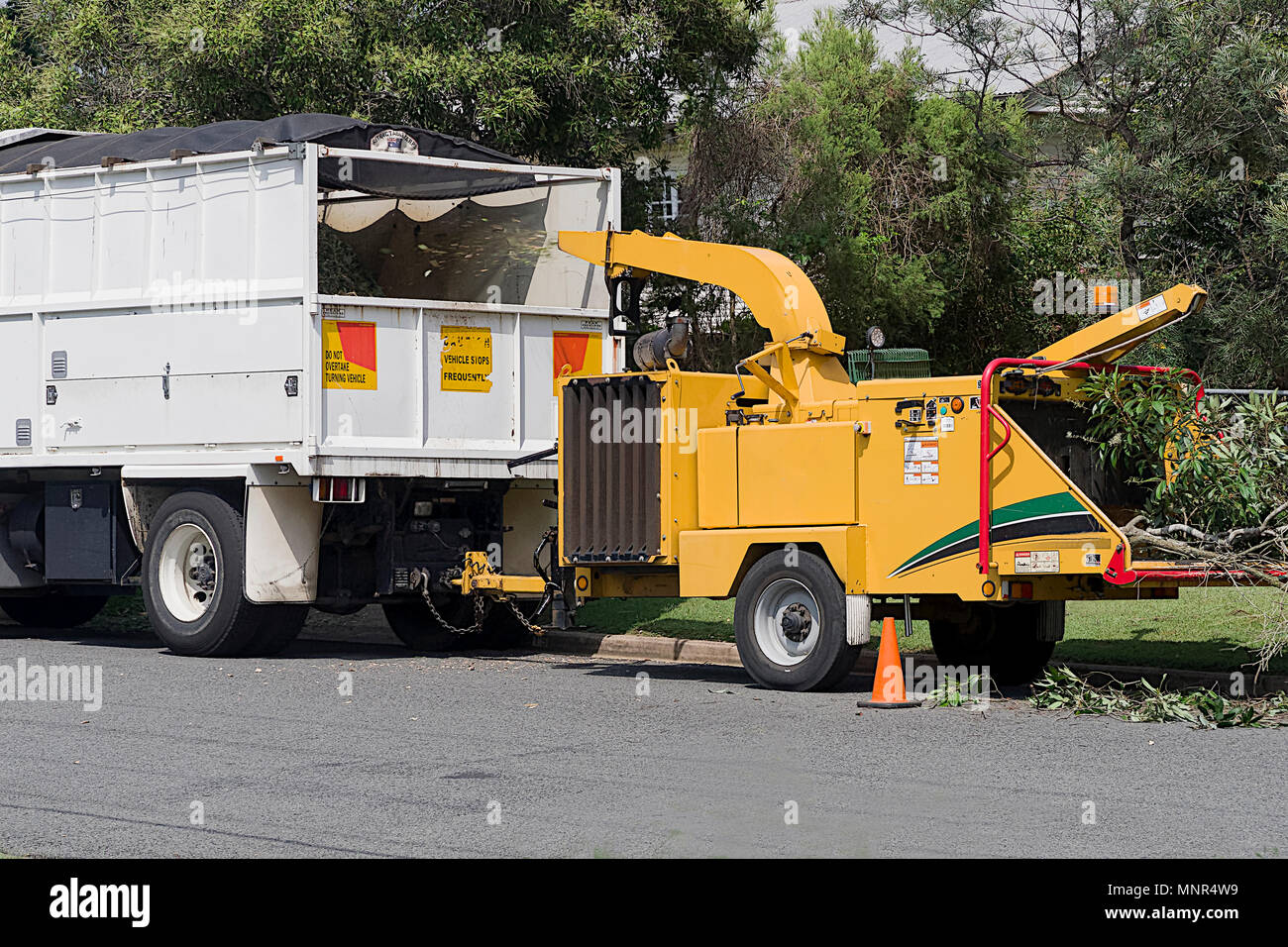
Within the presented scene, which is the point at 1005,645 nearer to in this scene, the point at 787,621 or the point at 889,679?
the point at 787,621

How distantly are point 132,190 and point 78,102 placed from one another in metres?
7.99

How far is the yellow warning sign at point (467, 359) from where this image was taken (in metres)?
14.5

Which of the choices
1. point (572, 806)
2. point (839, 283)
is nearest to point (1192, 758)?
point (572, 806)

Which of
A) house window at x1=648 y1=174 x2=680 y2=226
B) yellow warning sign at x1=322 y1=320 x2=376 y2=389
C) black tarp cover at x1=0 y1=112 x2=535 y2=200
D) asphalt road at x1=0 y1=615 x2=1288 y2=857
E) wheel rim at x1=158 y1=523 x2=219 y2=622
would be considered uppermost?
house window at x1=648 y1=174 x2=680 y2=226

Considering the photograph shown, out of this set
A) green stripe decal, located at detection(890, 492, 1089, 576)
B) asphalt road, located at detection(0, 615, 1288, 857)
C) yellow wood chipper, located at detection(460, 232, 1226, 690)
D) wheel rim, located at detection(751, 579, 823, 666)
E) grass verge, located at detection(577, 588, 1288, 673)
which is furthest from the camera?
grass verge, located at detection(577, 588, 1288, 673)

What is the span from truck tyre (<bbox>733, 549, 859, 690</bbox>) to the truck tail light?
3371mm

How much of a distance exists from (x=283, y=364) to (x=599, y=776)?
6.14 metres

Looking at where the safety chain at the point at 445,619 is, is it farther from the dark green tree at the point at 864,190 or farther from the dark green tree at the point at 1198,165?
the dark green tree at the point at 1198,165

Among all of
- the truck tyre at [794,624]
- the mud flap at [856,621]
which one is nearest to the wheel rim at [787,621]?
the truck tyre at [794,624]

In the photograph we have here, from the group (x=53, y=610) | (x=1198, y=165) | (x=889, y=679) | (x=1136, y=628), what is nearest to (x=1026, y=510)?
(x=889, y=679)

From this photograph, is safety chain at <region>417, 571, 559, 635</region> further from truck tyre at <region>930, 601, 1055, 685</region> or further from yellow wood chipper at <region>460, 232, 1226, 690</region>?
truck tyre at <region>930, 601, 1055, 685</region>

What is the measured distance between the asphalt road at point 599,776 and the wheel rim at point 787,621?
1.34ft

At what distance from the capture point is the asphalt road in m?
7.18

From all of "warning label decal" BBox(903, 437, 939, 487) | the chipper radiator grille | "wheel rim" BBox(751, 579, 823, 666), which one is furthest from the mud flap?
the chipper radiator grille
